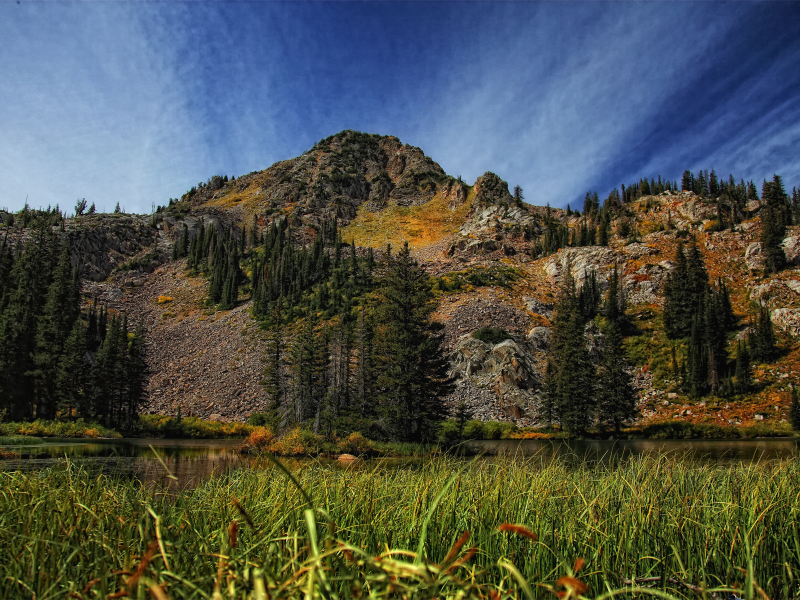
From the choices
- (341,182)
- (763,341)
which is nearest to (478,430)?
(763,341)

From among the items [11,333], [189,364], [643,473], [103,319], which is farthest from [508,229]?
[643,473]

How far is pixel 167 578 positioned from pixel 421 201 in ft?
471

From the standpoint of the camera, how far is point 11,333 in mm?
37969

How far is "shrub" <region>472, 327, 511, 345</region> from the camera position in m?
51.7

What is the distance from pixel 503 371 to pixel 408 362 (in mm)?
20861

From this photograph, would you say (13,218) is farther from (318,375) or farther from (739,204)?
(739,204)

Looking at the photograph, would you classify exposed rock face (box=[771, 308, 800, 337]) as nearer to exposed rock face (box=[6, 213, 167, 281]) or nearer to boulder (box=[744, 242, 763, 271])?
boulder (box=[744, 242, 763, 271])

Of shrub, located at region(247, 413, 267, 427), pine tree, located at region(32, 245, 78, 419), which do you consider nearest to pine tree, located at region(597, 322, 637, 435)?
shrub, located at region(247, 413, 267, 427)

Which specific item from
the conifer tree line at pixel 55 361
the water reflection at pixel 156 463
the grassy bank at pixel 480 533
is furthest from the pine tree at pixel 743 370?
the conifer tree line at pixel 55 361

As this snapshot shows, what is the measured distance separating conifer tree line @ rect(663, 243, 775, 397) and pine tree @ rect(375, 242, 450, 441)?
112 feet

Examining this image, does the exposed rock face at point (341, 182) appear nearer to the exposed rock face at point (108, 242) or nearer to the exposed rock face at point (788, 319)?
the exposed rock face at point (108, 242)

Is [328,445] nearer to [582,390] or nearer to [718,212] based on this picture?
[582,390]

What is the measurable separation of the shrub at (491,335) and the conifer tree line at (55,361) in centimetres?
3703

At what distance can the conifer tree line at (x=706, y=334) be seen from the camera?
47.5 m
